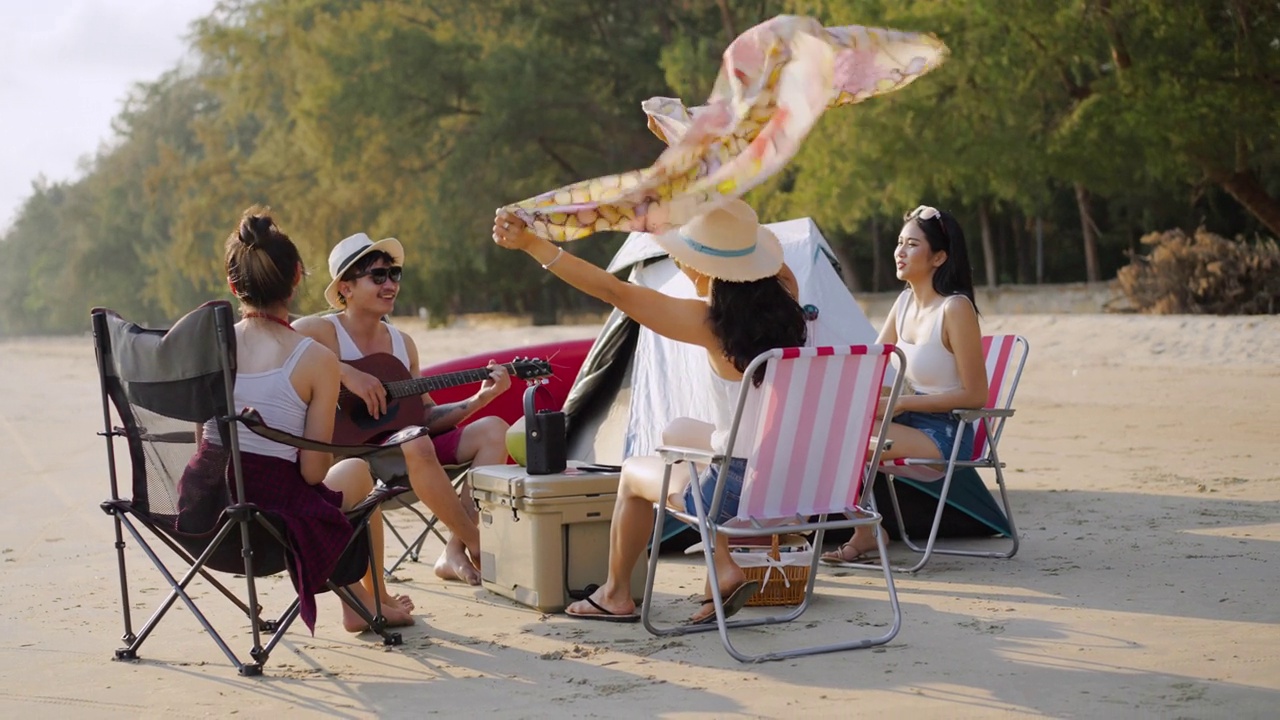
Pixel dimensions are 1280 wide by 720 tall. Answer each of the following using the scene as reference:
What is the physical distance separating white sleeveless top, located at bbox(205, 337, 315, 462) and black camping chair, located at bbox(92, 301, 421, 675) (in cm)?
9

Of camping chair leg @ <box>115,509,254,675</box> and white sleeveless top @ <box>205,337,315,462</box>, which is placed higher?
white sleeveless top @ <box>205,337,315,462</box>

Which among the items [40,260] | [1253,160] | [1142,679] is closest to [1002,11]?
[1253,160]

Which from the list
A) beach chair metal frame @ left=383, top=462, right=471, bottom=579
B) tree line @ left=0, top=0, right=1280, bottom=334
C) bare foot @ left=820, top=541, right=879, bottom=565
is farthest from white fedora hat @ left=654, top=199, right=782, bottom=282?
tree line @ left=0, top=0, right=1280, bottom=334

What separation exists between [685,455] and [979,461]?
1.71 metres

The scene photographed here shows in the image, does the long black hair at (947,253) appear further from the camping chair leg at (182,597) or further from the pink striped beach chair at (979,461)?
the camping chair leg at (182,597)

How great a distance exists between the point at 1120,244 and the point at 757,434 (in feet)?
82.3

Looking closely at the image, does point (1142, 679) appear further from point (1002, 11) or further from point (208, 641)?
point (1002, 11)

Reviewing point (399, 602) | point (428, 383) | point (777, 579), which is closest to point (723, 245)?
point (777, 579)

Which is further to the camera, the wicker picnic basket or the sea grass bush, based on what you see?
the sea grass bush

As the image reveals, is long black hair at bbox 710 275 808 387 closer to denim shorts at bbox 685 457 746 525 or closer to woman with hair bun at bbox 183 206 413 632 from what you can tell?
denim shorts at bbox 685 457 746 525

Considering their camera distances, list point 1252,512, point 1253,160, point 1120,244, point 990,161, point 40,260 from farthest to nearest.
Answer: point 40,260
point 1120,244
point 1253,160
point 990,161
point 1252,512

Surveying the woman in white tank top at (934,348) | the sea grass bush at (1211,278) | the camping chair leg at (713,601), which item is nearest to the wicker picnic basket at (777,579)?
the camping chair leg at (713,601)

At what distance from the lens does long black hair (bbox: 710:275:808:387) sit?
4.25 metres

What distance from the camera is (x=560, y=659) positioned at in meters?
4.11
